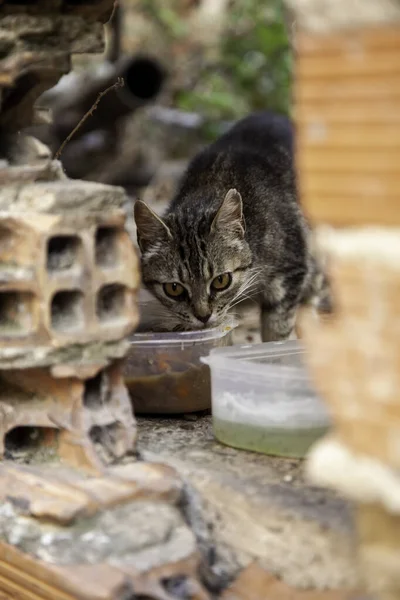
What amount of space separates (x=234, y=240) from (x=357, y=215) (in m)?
2.44

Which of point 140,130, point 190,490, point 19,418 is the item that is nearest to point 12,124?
point 19,418

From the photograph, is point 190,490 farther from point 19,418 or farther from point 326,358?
point 326,358

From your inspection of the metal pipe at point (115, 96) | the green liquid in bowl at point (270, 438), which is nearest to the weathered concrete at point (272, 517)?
the green liquid in bowl at point (270, 438)

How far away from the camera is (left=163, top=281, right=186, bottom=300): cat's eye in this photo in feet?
14.2

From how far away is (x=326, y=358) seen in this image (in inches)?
77.5

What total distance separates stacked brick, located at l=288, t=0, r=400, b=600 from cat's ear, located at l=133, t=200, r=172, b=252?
2243 mm

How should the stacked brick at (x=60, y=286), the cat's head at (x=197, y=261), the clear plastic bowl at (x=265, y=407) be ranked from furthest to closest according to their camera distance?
1. the cat's head at (x=197, y=261)
2. the clear plastic bowl at (x=265, y=407)
3. the stacked brick at (x=60, y=286)

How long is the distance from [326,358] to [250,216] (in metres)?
2.69

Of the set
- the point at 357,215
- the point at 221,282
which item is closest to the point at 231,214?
the point at 221,282

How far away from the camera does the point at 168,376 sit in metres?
3.64

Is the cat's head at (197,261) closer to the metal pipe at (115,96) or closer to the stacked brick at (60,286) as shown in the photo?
the stacked brick at (60,286)

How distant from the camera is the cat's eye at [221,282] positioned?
170 inches

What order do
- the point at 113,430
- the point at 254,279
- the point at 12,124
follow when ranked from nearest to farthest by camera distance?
1. the point at 113,430
2. the point at 12,124
3. the point at 254,279

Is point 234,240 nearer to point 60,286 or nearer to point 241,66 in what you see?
point 60,286
